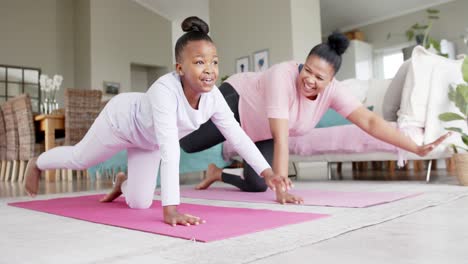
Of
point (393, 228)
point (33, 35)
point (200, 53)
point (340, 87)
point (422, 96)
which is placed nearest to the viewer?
point (393, 228)

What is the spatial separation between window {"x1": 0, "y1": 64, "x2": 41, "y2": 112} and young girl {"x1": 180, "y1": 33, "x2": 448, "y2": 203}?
656 cm

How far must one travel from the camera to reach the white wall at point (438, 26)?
697 centimetres

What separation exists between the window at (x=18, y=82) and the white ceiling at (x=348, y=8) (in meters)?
2.68

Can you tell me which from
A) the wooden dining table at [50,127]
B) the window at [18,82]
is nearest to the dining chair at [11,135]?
the wooden dining table at [50,127]

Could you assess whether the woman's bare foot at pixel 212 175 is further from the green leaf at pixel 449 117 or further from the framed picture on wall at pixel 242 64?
the framed picture on wall at pixel 242 64

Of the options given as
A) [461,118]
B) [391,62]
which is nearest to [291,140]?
[461,118]

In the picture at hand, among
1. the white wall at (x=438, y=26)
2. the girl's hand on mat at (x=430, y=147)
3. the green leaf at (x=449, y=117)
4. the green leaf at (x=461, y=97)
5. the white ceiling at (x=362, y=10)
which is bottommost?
the girl's hand on mat at (x=430, y=147)

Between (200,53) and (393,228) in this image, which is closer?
(393,228)

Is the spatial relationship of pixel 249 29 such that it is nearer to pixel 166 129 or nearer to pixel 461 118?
pixel 461 118

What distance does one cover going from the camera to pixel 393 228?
1.21m

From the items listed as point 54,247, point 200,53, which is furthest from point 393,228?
point 54,247

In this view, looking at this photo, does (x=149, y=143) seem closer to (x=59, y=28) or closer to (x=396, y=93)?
(x=396, y=93)

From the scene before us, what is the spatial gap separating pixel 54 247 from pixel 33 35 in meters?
8.06

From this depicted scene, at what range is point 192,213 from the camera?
1.61 m
